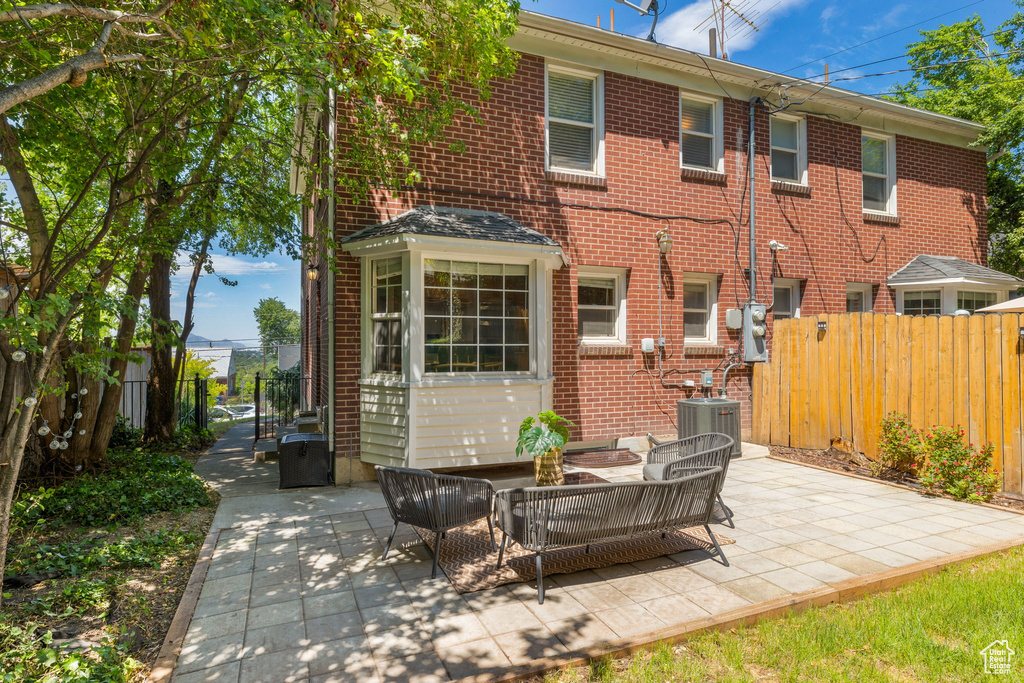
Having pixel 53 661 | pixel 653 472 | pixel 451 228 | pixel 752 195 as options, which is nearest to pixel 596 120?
pixel 752 195

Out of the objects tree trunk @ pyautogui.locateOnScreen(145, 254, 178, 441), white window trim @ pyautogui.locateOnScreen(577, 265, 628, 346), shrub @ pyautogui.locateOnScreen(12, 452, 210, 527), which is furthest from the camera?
tree trunk @ pyautogui.locateOnScreen(145, 254, 178, 441)

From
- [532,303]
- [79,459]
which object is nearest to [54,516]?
[79,459]

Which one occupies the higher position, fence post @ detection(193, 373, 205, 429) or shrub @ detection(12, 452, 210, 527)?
fence post @ detection(193, 373, 205, 429)

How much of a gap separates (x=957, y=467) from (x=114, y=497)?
945 centimetres

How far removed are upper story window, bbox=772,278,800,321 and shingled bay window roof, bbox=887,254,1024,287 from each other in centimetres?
233

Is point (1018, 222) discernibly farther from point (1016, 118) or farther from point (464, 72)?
point (464, 72)

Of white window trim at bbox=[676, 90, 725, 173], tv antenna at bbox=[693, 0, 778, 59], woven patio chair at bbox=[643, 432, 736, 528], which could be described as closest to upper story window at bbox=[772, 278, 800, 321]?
white window trim at bbox=[676, 90, 725, 173]

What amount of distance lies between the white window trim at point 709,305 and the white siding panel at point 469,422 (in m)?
3.56

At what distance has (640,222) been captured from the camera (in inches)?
338

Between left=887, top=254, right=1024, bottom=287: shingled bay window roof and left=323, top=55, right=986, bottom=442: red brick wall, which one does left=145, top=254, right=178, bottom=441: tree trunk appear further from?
left=887, top=254, right=1024, bottom=287: shingled bay window roof

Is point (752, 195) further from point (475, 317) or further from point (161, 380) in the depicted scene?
point (161, 380)

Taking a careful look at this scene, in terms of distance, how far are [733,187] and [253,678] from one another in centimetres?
964

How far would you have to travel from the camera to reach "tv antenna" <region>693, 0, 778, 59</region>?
1055 cm

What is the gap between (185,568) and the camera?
426 centimetres
